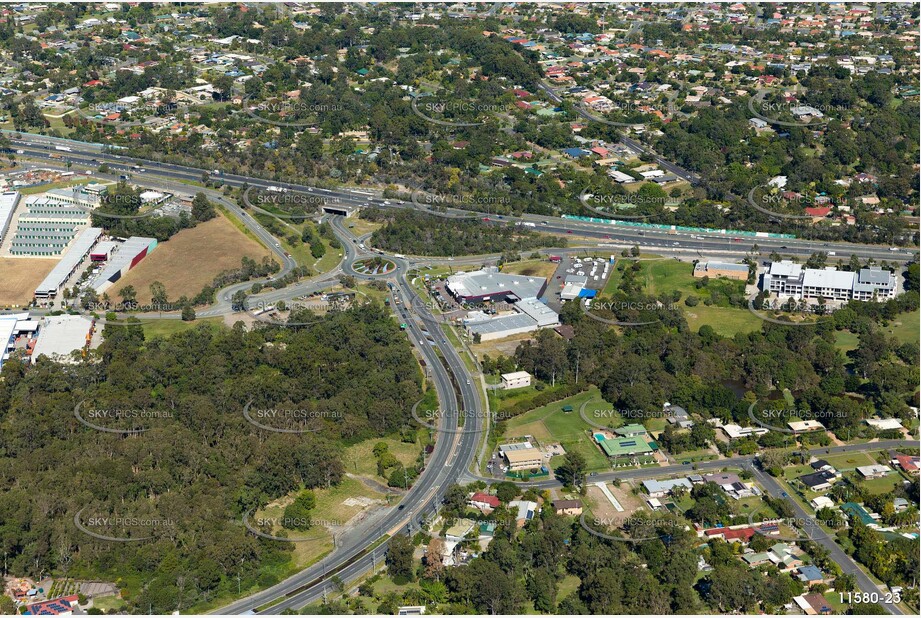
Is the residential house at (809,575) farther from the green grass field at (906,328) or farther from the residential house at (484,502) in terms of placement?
the green grass field at (906,328)

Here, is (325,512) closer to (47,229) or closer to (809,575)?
(809,575)

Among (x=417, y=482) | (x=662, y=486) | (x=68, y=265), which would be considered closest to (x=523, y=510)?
(x=417, y=482)

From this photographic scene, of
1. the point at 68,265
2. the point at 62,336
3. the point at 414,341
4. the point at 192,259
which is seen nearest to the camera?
the point at 62,336

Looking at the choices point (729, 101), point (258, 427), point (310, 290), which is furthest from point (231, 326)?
point (729, 101)

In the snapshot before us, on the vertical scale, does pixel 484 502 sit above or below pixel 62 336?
above

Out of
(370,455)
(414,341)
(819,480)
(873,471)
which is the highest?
(819,480)

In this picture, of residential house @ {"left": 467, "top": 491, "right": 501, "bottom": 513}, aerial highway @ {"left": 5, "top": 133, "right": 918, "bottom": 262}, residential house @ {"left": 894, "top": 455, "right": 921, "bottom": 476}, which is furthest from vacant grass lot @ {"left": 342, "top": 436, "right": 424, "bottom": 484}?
aerial highway @ {"left": 5, "top": 133, "right": 918, "bottom": 262}

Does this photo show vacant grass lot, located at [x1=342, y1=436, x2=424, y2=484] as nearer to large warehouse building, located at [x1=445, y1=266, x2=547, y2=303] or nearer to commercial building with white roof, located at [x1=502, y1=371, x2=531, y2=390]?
commercial building with white roof, located at [x1=502, y1=371, x2=531, y2=390]
